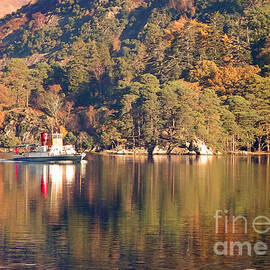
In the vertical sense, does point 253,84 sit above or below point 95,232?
above

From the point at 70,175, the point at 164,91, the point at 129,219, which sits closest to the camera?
the point at 129,219

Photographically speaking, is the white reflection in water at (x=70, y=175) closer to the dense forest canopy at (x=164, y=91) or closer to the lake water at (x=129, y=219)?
the lake water at (x=129, y=219)

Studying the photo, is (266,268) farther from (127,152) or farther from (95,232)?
(127,152)

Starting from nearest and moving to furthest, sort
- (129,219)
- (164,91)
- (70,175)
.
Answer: (129,219), (70,175), (164,91)

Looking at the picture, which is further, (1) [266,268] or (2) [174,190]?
(2) [174,190]

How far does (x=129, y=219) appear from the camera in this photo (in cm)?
4691

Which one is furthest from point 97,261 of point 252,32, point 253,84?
point 252,32

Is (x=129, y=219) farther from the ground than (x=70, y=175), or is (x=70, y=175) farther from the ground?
(x=70, y=175)

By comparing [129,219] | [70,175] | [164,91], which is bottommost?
[129,219]

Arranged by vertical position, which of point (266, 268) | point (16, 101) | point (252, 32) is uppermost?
point (252, 32)

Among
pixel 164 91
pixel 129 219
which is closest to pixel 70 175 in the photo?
pixel 129 219

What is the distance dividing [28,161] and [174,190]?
4925cm

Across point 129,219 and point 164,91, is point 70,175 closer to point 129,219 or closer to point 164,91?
point 129,219

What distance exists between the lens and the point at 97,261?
34.3 m
